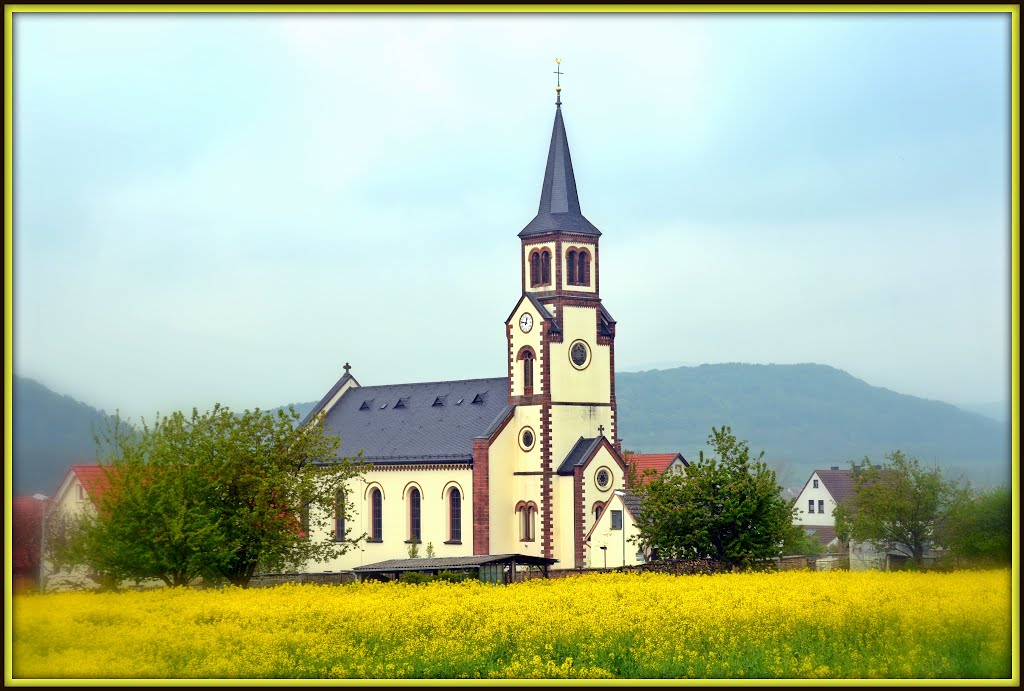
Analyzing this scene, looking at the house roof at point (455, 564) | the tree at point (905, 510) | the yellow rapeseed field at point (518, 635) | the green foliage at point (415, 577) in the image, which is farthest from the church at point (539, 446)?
the yellow rapeseed field at point (518, 635)

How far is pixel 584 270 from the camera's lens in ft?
279

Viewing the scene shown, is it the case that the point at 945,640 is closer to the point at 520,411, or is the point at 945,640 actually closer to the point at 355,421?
the point at 520,411

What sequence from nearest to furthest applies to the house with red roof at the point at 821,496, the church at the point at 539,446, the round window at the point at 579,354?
the church at the point at 539,446
the round window at the point at 579,354
the house with red roof at the point at 821,496

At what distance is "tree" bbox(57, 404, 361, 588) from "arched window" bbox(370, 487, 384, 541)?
3659 centimetres

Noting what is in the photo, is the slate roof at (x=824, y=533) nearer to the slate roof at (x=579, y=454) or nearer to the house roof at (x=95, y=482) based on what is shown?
the slate roof at (x=579, y=454)

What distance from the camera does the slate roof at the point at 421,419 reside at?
85.2 meters

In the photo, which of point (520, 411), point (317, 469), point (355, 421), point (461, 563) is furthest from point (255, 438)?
point (355, 421)

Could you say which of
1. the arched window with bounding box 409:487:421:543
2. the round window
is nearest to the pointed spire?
the round window

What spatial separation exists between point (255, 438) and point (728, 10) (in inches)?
919

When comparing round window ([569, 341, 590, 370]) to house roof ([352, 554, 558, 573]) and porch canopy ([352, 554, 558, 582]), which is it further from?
porch canopy ([352, 554, 558, 582])

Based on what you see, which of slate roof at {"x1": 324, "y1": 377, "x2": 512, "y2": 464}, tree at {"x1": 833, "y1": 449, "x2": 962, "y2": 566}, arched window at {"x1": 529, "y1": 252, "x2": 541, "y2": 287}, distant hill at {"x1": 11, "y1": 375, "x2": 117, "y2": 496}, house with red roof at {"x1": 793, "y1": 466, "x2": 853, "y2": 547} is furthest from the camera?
house with red roof at {"x1": 793, "y1": 466, "x2": 853, "y2": 547}

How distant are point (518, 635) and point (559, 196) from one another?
1852 inches

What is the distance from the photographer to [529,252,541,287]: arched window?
279 ft

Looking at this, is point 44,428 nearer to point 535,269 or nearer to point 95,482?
point 95,482
